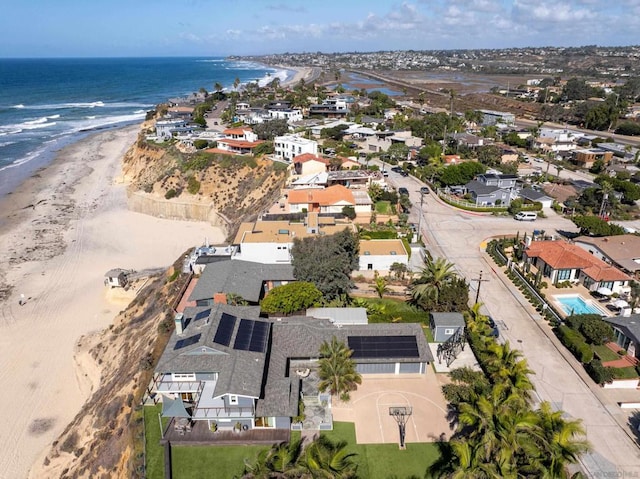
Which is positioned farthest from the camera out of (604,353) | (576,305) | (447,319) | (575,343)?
(576,305)

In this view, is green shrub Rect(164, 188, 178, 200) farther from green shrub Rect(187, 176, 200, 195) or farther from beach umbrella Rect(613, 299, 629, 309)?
beach umbrella Rect(613, 299, 629, 309)

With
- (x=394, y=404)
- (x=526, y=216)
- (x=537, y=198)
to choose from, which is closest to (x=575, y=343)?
(x=394, y=404)

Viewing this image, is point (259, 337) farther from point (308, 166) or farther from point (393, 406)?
point (308, 166)

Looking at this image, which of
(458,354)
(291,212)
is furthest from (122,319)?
(458,354)

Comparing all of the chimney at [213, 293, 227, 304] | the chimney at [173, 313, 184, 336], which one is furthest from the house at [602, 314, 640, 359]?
the chimney at [173, 313, 184, 336]

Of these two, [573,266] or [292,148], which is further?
[292,148]

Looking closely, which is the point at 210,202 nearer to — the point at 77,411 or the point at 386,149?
the point at 386,149
